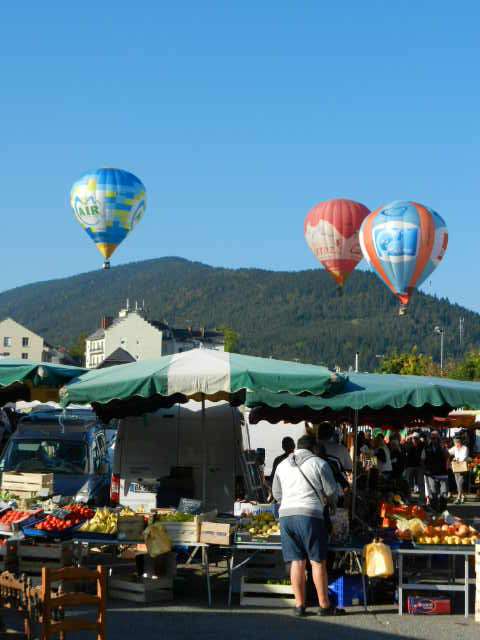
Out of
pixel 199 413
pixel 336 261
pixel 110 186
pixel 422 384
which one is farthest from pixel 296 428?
pixel 422 384

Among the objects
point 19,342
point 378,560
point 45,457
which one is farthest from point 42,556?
point 19,342

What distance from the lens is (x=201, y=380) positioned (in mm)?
11273

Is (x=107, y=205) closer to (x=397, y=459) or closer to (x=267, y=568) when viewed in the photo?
(x=397, y=459)

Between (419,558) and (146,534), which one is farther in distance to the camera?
(419,558)

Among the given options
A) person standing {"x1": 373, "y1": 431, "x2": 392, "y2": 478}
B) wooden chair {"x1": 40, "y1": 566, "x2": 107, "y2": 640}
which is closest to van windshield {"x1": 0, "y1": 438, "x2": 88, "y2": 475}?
wooden chair {"x1": 40, "y1": 566, "x2": 107, "y2": 640}

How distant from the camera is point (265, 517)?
11617 millimetres

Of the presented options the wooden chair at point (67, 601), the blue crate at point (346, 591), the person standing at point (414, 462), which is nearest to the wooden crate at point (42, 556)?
the blue crate at point (346, 591)

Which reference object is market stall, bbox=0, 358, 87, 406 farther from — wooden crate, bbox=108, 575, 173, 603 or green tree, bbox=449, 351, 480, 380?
green tree, bbox=449, 351, 480, 380

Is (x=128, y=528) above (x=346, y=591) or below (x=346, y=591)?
above

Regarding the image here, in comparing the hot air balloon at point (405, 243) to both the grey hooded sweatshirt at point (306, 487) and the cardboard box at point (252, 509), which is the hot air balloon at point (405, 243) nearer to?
the cardboard box at point (252, 509)

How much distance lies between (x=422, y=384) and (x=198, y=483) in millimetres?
4486

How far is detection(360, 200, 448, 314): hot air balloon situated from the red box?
2039 centimetres

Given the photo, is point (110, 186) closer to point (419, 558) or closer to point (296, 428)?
point (296, 428)

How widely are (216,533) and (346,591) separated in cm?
152
